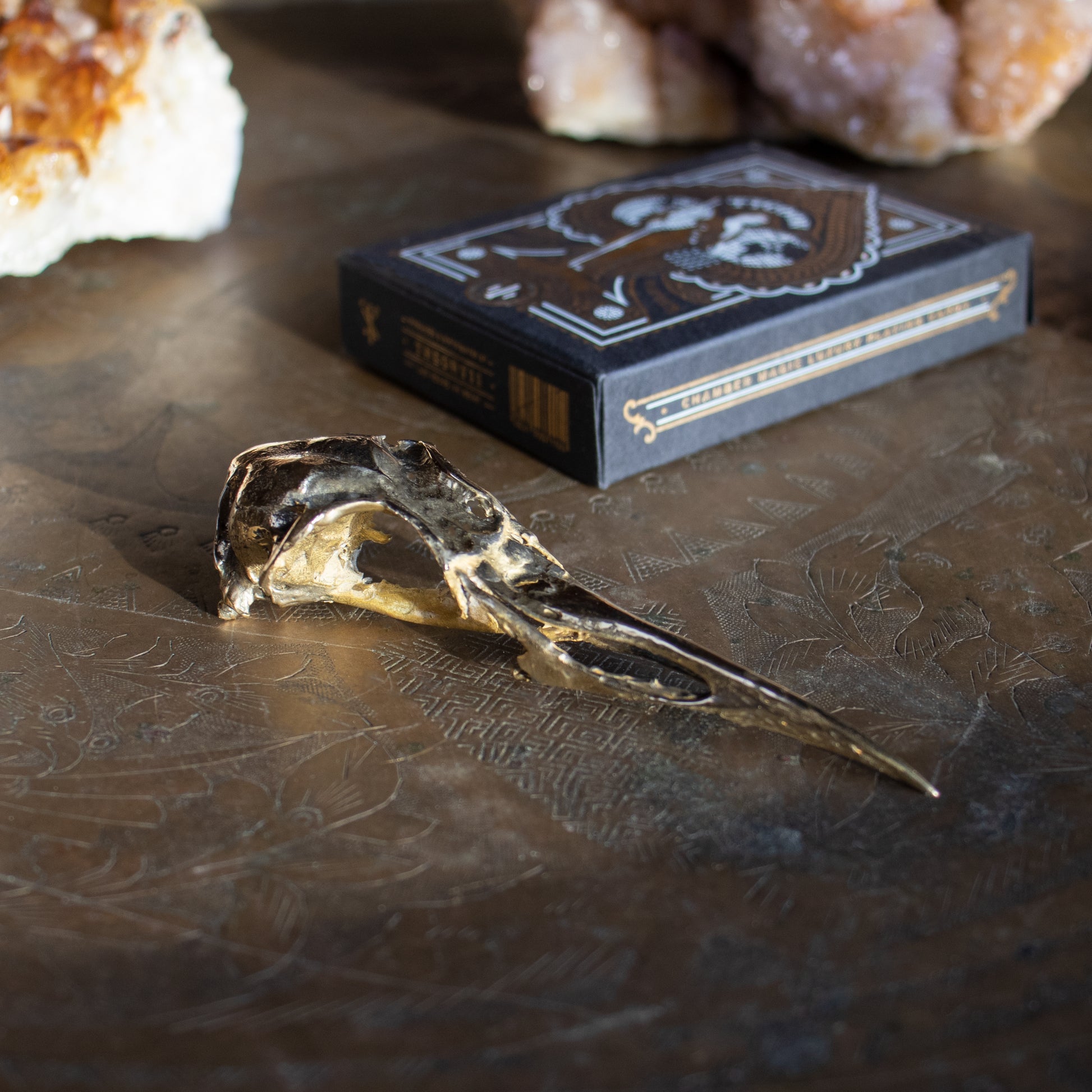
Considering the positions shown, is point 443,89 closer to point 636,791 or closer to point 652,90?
point 652,90

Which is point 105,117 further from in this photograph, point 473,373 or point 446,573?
point 446,573

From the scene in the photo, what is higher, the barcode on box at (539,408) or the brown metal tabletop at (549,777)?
the barcode on box at (539,408)

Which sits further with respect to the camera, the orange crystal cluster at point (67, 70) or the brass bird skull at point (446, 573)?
the orange crystal cluster at point (67, 70)

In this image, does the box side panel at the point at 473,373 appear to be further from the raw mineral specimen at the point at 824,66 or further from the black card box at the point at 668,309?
the raw mineral specimen at the point at 824,66

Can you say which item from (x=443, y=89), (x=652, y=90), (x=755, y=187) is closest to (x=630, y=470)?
(x=755, y=187)

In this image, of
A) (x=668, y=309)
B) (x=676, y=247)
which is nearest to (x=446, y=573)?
(x=668, y=309)

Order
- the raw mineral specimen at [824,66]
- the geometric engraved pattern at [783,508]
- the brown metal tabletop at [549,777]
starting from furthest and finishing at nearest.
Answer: the raw mineral specimen at [824,66] < the geometric engraved pattern at [783,508] < the brown metal tabletop at [549,777]

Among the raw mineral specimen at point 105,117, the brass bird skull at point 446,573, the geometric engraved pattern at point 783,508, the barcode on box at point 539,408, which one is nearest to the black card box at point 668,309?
the barcode on box at point 539,408

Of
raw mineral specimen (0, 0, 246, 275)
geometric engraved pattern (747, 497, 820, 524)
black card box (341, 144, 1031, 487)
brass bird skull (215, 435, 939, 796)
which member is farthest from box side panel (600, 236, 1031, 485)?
raw mineral specimen (0, 0, 246, 275)
